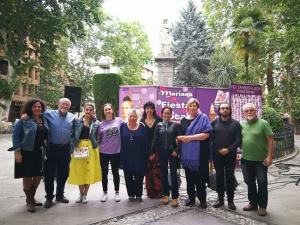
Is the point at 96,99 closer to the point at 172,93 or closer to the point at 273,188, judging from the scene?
the point at 172,93

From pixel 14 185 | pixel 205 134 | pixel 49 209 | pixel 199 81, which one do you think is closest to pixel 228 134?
pixel 205 134

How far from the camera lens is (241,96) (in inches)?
378

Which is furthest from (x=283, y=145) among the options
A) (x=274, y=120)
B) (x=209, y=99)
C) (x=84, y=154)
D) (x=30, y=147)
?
(x=30, y=147)

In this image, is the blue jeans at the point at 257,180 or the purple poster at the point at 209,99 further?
the purple poster at the point at 209,99

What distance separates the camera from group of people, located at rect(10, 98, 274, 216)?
17.9ft

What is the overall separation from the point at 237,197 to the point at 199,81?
22.9m

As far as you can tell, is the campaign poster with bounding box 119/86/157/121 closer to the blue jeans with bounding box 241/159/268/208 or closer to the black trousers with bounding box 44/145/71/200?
the black trousers with bounding box 44/145/71/200

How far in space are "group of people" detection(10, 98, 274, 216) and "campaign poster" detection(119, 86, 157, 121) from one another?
3.21m

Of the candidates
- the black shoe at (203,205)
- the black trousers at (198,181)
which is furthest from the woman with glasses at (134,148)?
the black shoe at (203,205)

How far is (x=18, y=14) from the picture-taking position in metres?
4.70

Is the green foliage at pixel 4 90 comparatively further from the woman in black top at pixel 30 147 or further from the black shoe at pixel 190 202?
the black shoe at pixel 190 202

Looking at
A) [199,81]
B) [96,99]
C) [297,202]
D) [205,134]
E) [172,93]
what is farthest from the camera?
[199,81]

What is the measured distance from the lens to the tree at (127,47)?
38.3 m

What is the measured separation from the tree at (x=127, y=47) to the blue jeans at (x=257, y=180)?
3318cm
